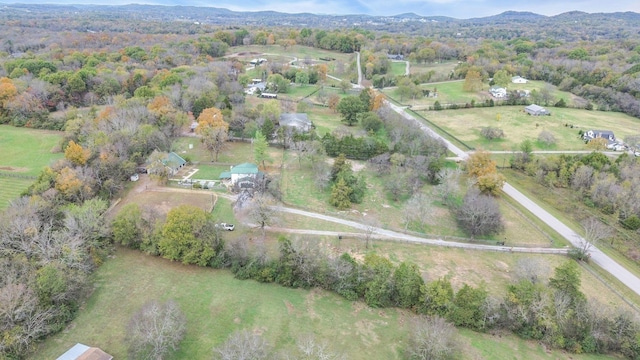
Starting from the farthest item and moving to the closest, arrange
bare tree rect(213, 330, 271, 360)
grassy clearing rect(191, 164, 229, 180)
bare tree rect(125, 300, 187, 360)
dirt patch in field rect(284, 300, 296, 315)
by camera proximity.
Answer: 1. grassy clearing rect(191, 164, 229, 180)
2. dirt patch in field rect(284, 300, 296, 315)
3. bare tree rect(125, 300, 187, 360)
4. bare tree rect(213, 330, 271, 360)

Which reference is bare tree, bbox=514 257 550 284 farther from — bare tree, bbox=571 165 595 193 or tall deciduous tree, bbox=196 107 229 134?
tall deciduous tree, bbox=196 107 229 134

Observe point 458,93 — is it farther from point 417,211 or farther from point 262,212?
point 262,212

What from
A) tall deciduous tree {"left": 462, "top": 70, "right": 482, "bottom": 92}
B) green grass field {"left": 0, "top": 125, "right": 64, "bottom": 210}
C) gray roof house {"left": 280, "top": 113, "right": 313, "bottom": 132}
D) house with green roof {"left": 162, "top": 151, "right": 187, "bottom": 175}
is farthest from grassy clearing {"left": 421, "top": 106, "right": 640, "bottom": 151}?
green grass field {"left": 0, "top": 125, "right": 64, "bottom": 210}

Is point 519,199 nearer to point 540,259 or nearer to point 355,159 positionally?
point 540,259

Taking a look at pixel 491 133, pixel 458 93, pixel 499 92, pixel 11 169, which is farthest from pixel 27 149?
pixel 499 92

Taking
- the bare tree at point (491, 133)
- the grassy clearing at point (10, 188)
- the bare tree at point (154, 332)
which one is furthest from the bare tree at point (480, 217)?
the grassy clearing at point (10, 188)
